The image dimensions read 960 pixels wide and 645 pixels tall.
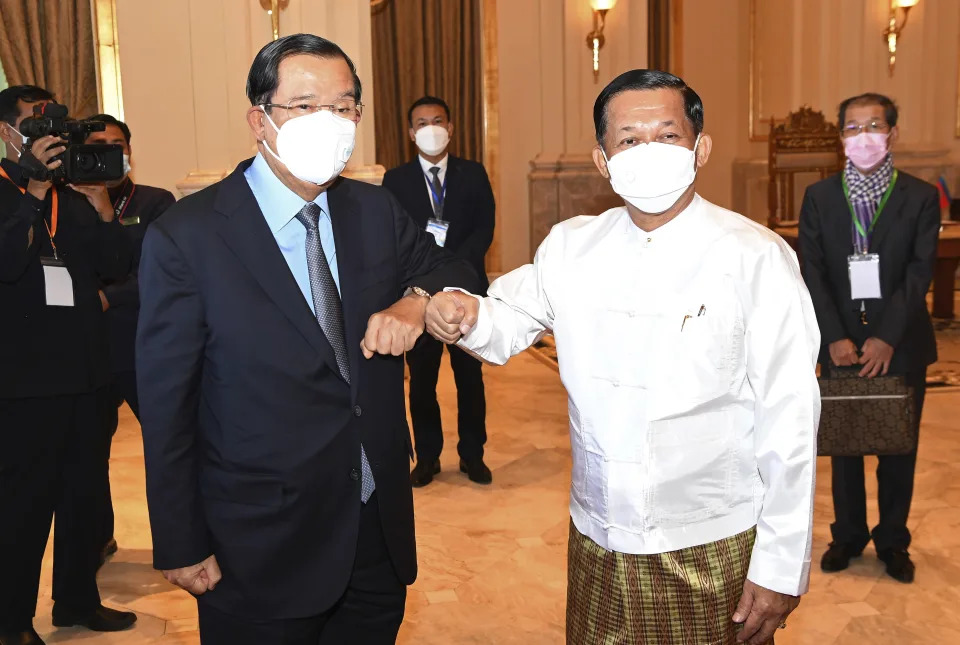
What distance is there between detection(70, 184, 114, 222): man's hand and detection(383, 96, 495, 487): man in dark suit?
1843mm

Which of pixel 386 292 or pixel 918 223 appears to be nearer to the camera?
pixel 386 292

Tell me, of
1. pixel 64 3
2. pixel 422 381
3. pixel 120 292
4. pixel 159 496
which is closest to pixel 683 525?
pixel 159 496

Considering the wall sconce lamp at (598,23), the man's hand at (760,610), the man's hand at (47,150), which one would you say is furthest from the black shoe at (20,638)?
the wall sconce lamp at (598,23)

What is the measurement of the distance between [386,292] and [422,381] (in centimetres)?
305

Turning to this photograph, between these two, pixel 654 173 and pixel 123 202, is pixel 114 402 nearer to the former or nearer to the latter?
pixel 123 202

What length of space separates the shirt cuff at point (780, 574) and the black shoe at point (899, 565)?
2.23 m

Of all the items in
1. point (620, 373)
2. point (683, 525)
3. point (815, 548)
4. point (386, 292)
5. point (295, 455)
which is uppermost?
point (386, 292)

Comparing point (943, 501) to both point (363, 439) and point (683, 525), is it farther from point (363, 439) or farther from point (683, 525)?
point (363, 439)

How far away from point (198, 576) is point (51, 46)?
849cm

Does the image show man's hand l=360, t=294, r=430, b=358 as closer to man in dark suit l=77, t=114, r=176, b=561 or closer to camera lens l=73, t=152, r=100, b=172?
camera lens l=73, t=152, r=100, b=172

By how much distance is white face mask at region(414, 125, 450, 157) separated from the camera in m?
5.47

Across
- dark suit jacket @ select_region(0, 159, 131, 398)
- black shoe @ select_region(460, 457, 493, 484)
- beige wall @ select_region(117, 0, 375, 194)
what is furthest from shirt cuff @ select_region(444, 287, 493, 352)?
beige wall @ select_region(117, 0, 375, 194)

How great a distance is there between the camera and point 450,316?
2.16 metres

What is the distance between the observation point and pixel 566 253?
2.15 meters
